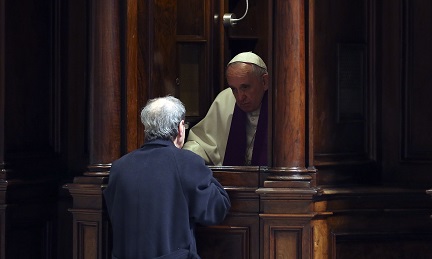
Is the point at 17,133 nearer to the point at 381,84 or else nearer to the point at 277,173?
the point at 277,173

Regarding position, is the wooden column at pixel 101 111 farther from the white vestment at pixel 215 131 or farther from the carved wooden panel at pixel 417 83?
the carved wooden panel at pixel 417 83

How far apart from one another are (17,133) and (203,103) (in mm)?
1210

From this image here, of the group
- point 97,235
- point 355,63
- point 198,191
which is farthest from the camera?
point 355,63

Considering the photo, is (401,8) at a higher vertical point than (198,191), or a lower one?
higher

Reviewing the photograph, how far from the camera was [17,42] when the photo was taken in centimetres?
789

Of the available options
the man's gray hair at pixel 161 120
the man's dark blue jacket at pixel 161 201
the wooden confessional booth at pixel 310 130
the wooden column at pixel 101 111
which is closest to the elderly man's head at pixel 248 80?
the wooden confessional booth at pixel 310 130

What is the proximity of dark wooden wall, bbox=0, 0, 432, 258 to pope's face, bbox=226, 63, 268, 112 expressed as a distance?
0.38 metres

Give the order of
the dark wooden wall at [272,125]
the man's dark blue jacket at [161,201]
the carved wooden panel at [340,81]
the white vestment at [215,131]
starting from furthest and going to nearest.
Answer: the white vestment at [215,131], the carved wooden panel at [340,81], the dark wooden wall at [272,125], the man's dark blue jacket at [161,201]

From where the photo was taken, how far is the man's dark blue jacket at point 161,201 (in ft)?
22.0

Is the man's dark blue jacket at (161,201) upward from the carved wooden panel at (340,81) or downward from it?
downward

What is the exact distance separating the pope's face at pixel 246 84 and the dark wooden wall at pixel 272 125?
0.38 meters

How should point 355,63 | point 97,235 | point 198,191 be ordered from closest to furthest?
point 198,191
point 97,235
point 355,63

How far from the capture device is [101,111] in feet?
24.0

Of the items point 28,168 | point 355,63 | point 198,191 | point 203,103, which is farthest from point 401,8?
point 28,168
